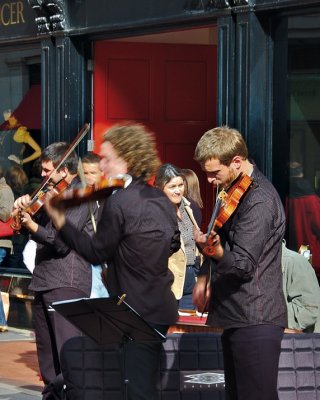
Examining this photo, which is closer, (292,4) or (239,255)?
(239,255)

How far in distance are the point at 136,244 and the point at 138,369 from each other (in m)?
0.64

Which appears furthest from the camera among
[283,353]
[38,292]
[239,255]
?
[38,292]

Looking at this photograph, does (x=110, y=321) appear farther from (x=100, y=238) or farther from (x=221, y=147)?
(x=221, y=147)

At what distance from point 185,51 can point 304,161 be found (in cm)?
284

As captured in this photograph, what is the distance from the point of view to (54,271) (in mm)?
8039

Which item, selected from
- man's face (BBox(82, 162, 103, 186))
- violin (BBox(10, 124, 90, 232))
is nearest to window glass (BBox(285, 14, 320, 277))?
man's face (BBox(82, 162, 103, 186))

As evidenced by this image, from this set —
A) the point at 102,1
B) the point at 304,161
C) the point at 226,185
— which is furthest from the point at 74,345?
the point at 102,1

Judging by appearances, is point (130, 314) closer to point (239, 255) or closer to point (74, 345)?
point (239, 255)

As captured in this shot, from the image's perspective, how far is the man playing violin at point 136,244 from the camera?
19.5 feet

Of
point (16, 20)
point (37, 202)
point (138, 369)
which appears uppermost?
point (16, 20)

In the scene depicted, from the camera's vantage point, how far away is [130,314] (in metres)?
5.75

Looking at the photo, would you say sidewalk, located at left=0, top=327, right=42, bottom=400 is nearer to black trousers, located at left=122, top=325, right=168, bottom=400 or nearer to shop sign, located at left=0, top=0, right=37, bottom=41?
black trousers, located at left=122, top=325, right=168, bottom=400

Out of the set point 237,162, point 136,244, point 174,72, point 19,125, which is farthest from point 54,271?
point 19,125

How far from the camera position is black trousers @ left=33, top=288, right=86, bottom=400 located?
8008 millimetres
